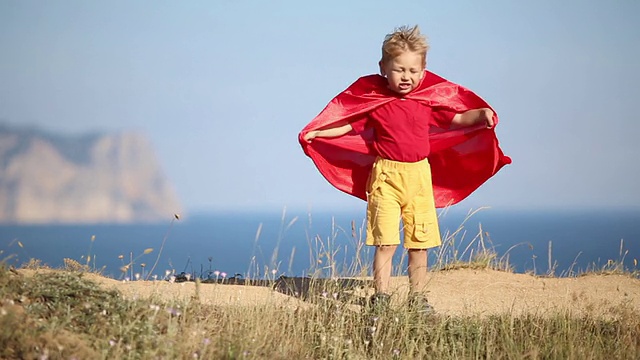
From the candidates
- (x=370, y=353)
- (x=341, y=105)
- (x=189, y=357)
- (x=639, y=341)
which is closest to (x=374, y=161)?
(x=341, y=105)

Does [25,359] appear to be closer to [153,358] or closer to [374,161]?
[153,358]

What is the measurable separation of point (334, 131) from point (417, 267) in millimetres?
1216

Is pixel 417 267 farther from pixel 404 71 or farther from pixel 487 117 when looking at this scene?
pixel 404 71

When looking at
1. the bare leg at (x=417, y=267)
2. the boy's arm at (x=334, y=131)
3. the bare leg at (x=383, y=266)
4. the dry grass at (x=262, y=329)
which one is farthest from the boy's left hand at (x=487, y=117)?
the dry grass at (x=262, y=329)

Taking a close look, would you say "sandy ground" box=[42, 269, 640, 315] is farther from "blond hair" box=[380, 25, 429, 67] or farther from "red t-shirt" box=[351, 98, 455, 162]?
"blond hair" box=[380, 25, 429, 67]

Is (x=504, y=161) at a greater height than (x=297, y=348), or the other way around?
(x=504, y=161)

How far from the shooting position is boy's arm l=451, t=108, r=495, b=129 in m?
6.11

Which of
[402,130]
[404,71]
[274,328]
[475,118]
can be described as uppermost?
[404,71]

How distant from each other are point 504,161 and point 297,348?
8.86 feet

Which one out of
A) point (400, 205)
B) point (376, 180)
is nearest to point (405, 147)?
point (376, 180)

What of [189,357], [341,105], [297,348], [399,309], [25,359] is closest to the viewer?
[25,359]

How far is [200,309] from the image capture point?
15.8 feet

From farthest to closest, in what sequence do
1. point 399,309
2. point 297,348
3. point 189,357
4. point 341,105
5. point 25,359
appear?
point 341,105, point 399,309, point 297,348, point 189,357, point 25,359

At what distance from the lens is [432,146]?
641cm
